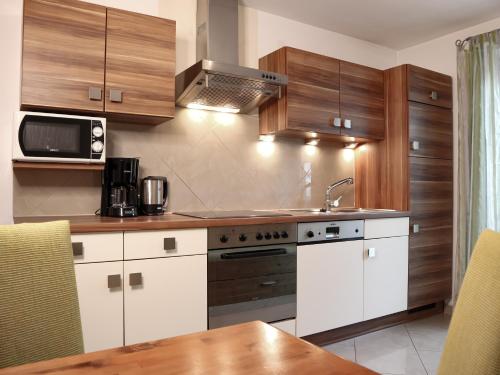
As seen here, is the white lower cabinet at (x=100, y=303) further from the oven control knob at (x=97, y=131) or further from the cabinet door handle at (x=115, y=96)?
the cabinet door handle at (x=115, y=96)

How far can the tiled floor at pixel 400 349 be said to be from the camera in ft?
7.88

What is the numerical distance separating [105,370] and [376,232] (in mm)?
2584

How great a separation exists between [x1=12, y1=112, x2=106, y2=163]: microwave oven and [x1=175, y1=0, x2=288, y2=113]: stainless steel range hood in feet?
2.14

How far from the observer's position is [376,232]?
9.70ft

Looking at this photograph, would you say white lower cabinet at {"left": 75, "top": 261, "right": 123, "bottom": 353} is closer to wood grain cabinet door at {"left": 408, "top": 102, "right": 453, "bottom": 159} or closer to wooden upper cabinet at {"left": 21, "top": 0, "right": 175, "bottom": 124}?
wooden upper cabinet at {"left": 21, "top": 0, "right": 175, "bottom": 124}

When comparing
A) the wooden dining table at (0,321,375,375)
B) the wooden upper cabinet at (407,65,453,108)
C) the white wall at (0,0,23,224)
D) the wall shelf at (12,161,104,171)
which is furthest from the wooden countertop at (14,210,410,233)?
the wooden upper cabinet at (407,65,453,108)

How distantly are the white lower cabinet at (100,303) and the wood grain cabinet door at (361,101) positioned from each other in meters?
2.08

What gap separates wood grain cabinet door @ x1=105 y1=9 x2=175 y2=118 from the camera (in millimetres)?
2158

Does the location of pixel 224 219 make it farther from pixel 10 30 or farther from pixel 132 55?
pixel 10 30

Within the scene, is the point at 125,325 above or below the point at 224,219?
below

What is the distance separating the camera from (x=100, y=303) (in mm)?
1880

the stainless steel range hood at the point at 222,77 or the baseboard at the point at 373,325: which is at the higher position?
the stainless steel range hood at the point at 222,77

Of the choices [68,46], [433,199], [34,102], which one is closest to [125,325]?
[34,102]

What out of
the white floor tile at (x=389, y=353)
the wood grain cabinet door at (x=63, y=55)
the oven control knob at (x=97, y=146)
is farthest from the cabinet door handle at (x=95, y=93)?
the white floor tile at (x=389, y=353)
